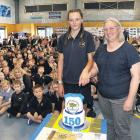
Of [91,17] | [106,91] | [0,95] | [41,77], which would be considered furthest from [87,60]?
[91,17]

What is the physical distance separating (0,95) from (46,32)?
530 inches

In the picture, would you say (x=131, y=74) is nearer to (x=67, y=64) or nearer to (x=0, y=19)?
(x=67, y=64)

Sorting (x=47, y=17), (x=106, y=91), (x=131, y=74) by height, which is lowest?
(x=106, y=91)

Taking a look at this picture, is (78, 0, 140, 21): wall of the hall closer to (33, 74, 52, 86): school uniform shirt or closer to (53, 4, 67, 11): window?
(53, 4, 67, 11): window

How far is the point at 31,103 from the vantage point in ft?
14.3

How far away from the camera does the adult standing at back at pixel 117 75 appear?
7.18ft

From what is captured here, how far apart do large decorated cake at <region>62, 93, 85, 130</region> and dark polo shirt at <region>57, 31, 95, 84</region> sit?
29.9 inches

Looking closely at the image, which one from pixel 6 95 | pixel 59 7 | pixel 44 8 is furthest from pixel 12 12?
pixel 6 95

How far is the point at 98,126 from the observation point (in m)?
1.99

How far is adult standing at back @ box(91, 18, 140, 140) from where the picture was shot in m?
2.19

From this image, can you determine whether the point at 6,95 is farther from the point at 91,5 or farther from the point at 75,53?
the point at 91,5

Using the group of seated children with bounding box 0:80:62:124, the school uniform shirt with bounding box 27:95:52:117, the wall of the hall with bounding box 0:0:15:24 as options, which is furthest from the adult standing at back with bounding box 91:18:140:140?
the wall of the hall with bounding box 0:0:15:24

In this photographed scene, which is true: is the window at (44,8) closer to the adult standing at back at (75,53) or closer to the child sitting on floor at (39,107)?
the child sitting on floor at (39,107)

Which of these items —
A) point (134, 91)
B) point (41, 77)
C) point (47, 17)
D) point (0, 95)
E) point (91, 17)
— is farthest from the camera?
point (47, 17)
